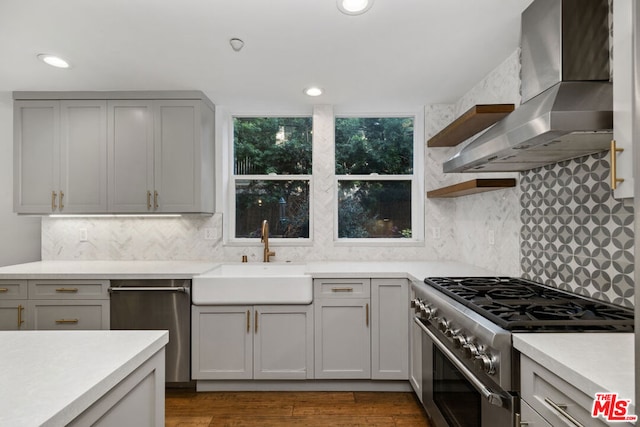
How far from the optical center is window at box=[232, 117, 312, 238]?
3.40m

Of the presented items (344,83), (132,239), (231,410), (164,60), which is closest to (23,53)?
(164,60)

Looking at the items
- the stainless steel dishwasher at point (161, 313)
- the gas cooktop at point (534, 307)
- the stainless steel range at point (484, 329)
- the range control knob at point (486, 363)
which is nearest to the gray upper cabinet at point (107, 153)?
the stainless steel dishwasher at point (161, 313)

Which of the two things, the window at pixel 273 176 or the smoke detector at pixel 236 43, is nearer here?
the smoke detector at pixel 236 43

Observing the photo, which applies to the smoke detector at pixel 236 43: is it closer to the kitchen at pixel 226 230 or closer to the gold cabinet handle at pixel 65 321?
the kitchen at pixel 226 230

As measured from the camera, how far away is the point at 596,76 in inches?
57.1

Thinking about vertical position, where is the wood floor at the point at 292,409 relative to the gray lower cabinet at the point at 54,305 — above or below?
below

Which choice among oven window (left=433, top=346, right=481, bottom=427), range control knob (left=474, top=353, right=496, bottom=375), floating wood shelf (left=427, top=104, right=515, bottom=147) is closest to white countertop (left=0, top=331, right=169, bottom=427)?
range control knob (left=474, top=353, right=496, bottom=375)

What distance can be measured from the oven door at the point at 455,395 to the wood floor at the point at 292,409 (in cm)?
34

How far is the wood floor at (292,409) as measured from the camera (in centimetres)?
226

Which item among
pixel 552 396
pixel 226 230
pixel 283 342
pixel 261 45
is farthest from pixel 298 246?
pixel 552 396

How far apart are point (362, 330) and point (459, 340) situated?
1198mm

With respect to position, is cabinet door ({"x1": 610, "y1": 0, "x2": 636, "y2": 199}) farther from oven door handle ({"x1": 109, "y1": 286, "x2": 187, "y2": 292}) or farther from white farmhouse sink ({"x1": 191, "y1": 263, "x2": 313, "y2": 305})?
oven door handle ({"x1": 109, "y1": 286, "x2": 187, "y2": 292})

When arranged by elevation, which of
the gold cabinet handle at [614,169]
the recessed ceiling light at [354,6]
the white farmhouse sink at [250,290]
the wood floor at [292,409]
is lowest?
the wood floor at [292,409]

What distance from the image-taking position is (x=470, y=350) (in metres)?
1.39
